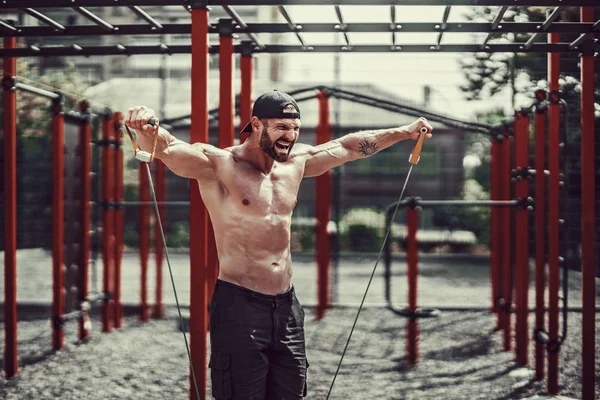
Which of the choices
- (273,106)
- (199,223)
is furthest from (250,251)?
(273,106)

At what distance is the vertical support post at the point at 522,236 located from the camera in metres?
5.77

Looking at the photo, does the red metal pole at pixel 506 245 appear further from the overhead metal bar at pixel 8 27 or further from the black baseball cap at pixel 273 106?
the overhead metal bar at pixel 8 27

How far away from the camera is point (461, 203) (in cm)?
638

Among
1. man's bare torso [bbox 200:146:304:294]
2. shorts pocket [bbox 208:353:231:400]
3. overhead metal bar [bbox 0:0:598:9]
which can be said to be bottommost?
shorts pocket [bbox 208:353:231:400]

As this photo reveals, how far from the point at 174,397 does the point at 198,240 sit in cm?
181

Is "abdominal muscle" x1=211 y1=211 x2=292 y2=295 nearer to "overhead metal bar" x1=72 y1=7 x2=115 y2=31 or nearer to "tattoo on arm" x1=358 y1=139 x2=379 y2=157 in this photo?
"tattoo on arm" x1=358 y1=139 x2=379 y2=157

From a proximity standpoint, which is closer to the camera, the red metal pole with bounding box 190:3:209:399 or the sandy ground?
the red metal pole with bounding box 190:3:209:399

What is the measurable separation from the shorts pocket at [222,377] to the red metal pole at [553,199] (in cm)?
262

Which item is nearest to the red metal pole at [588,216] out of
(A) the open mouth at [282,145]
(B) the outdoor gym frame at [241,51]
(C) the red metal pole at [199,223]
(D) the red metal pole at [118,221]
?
(B) the outdoor gym frame at [241,51]

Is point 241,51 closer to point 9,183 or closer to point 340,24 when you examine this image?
point 340,24

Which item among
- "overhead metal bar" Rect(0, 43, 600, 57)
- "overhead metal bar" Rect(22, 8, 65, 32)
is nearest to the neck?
"overhead metal bar" Rect(0, 43, 600, 57)

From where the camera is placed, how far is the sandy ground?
5199 millimetres

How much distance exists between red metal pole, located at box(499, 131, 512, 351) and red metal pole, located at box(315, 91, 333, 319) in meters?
1.89

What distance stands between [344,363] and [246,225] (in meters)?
3.25
